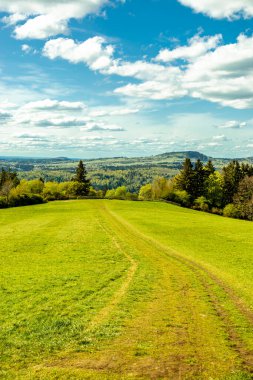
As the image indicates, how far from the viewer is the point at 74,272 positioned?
77.4 ft

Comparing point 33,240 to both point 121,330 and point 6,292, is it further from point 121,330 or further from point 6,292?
point 121,330

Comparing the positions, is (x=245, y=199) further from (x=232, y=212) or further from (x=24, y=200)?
(x=24, y=200)

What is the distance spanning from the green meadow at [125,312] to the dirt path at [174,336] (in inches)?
1.5

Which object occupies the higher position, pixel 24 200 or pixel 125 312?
pixel 125 312

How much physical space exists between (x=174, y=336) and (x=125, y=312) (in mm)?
3437

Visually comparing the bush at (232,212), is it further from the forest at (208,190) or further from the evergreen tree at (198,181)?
the evergreen tree at (198,181)

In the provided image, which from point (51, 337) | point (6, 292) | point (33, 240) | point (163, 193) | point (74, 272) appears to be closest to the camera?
point (51, 337)

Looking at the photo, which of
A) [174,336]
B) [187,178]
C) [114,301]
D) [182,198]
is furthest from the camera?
[187,178]

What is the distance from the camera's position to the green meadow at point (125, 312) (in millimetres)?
10764

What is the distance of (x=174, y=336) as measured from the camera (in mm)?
13070

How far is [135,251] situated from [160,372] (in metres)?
22.3

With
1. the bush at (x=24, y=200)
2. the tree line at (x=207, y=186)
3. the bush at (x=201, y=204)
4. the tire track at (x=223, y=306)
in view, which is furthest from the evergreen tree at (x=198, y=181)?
the tire track at (x=223, y=306)

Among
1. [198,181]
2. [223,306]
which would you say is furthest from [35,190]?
[223,306]

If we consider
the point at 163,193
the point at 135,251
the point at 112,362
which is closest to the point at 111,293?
the point at 112,362
